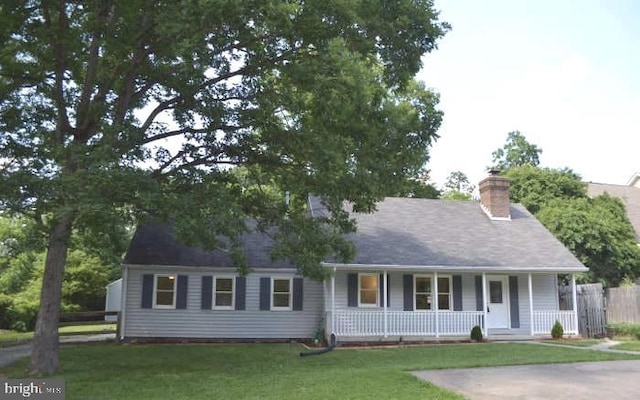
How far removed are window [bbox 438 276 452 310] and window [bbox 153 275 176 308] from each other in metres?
9.36

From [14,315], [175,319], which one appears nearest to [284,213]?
[175,319]

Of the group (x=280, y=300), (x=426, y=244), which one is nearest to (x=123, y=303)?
(x=280, y=300)

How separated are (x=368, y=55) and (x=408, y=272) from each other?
10078mm

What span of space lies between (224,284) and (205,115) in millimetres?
8137

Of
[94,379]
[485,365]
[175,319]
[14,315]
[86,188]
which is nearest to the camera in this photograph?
[86,188]

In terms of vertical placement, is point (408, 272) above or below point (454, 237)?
below

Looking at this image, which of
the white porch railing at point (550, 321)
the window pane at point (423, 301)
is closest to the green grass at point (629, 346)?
the white porch railing at point (550, 321)

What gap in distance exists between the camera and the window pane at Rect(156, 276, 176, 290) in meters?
20.1

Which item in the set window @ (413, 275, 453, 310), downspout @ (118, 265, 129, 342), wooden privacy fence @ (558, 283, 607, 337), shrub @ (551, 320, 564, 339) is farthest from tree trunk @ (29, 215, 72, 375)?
wooden privacy fence @ (558, 283, 607, 337)

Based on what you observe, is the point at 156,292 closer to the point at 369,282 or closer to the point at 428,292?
the point at 369,282

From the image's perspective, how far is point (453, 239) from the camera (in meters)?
22.9

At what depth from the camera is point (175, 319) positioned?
786 inches

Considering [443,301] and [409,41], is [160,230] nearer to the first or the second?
[443,301]

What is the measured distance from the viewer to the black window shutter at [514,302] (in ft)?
71.1
